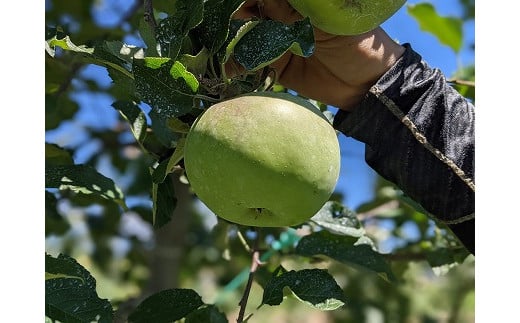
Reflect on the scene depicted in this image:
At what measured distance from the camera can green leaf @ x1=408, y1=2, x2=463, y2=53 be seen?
71.4 inches

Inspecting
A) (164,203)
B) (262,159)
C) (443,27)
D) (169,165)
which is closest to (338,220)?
(164,203)

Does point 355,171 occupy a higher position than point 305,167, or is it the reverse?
point 305,167

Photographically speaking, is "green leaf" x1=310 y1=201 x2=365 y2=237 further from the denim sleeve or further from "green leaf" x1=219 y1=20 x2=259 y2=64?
"green leaf" x1=219 y1=20 x2=259 y2=64

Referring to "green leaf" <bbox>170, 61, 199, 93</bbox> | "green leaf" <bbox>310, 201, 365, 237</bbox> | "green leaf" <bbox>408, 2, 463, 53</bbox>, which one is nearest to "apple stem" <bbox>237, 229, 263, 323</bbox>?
"green leaf" <bbox>310, 201, 365, 237</bbox>

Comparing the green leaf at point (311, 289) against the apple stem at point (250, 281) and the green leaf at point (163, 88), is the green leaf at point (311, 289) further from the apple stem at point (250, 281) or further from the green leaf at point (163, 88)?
the green leaf at point (163, 88)

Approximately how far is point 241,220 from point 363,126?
30cm

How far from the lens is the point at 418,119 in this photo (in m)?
0.94

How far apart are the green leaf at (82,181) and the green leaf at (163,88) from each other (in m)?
0.28

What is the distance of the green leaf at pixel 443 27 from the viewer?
181 centimetres

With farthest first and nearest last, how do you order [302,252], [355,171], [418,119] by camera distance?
[355,171] < [302,252] < [418,119]

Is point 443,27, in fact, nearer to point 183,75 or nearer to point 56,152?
point 56,152

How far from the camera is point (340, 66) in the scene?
0.91 m

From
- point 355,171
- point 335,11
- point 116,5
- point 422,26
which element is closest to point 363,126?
point 335,11

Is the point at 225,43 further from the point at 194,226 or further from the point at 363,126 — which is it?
the point at 194,226
